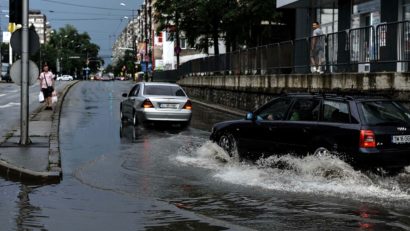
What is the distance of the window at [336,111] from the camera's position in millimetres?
9598

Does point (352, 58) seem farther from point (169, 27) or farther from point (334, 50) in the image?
point (169, 27)

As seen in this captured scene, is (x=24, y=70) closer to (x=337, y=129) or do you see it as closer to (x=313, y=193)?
(x=337, y=129)

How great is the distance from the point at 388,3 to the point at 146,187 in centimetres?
1608

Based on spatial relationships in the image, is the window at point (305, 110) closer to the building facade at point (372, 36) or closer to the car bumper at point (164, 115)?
the building facade at point (372, 36)

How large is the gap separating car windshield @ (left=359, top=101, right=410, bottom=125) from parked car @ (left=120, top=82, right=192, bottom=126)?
32.1 feet

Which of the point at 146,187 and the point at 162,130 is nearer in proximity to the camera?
the point at 146,187

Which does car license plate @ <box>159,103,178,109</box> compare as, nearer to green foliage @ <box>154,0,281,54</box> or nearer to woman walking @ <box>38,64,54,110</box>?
woman walking @ <box>38,64,54,110</box>

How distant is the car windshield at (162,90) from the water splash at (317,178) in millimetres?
8302

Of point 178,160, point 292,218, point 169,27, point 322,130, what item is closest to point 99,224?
point 292,218

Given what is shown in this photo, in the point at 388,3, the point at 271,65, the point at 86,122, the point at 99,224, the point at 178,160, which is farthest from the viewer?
the point at 271,65

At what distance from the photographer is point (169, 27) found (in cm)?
4244

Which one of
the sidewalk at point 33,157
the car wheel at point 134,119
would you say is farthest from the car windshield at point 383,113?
the car wheel at point 134,119

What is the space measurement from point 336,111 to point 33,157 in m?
5.72

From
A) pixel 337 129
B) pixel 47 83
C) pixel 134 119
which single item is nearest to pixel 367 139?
pixel 337 129
